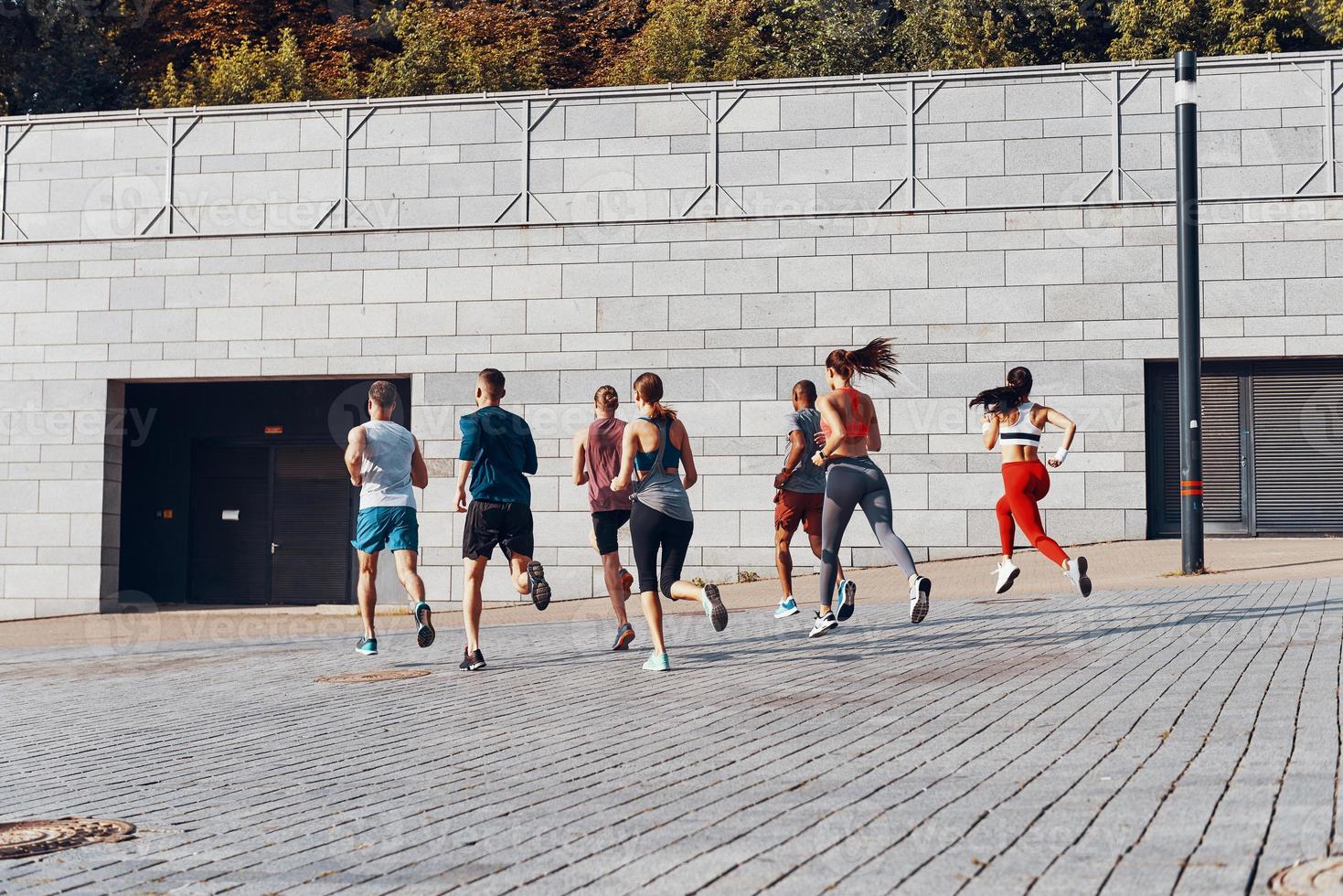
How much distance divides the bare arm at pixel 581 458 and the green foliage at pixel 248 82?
2615 centimetres

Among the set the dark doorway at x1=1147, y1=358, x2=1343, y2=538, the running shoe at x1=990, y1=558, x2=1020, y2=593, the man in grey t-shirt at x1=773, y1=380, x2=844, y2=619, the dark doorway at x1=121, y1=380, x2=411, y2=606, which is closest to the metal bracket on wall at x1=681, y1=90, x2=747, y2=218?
the dark doorway at x1=1147, y1=358, x2=1343, y2=538

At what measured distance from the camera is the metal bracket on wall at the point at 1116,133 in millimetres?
17078

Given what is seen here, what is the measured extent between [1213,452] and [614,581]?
426 inches

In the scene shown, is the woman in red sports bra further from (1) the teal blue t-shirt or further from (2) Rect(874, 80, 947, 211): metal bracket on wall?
(2) Rect(874, 80, 947, 211): metal bracket on wall

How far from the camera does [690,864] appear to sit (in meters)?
3.91

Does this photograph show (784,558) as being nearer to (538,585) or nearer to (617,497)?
(617,497)

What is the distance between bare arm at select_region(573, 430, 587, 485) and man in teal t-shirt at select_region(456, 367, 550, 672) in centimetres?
30

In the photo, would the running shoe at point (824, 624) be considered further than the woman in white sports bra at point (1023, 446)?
No

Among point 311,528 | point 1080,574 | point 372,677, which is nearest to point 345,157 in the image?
point 311,528

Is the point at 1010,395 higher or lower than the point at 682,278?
lower

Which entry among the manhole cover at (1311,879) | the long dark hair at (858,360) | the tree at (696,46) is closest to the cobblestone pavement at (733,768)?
the manhole cover at (1311,879)

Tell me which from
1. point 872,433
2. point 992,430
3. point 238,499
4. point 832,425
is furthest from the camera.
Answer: point 238,499

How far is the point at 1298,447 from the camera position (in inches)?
674

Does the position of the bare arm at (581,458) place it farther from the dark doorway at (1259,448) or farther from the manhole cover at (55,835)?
the dark doorway at (1259,448)
